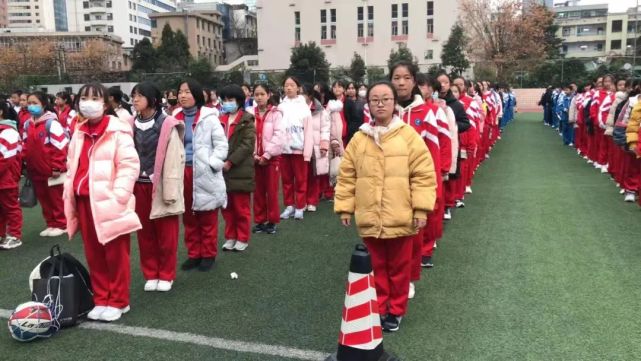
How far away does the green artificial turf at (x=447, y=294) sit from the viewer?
3.86m

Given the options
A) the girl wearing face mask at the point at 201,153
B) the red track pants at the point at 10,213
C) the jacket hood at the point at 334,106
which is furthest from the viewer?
the jacket hood at the point at 334,106

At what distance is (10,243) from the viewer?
680 centimetres

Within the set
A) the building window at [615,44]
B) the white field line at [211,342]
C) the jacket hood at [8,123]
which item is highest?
the building window at [615,44]

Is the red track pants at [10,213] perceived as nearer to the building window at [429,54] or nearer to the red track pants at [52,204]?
the red track pants at [52,204]

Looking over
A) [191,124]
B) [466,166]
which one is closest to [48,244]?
[191,124]

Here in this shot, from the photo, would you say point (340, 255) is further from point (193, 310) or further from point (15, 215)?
point (15, 215)

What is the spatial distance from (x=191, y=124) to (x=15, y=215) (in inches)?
117

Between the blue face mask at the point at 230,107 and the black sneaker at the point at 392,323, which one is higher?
the blue face mask at the point at 230,107

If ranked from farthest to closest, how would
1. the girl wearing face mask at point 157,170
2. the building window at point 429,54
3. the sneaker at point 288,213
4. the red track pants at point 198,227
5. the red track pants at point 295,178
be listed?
the building window at point 429,54
the sneaker at point 288,213
the red track pants at point 295,178
the red track pants at point 198,227
the girl wearing face mask at point 157,170

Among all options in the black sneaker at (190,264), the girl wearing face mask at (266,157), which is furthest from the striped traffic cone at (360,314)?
the girl wearing face mask at (266,157)

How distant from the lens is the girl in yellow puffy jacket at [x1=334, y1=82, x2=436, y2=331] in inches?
149

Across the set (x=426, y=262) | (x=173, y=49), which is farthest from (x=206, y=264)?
(x=173, y=49)

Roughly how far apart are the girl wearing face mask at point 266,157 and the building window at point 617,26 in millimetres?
85920

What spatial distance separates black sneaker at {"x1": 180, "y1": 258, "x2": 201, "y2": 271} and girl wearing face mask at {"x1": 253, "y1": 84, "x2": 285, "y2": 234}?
1419 mm
